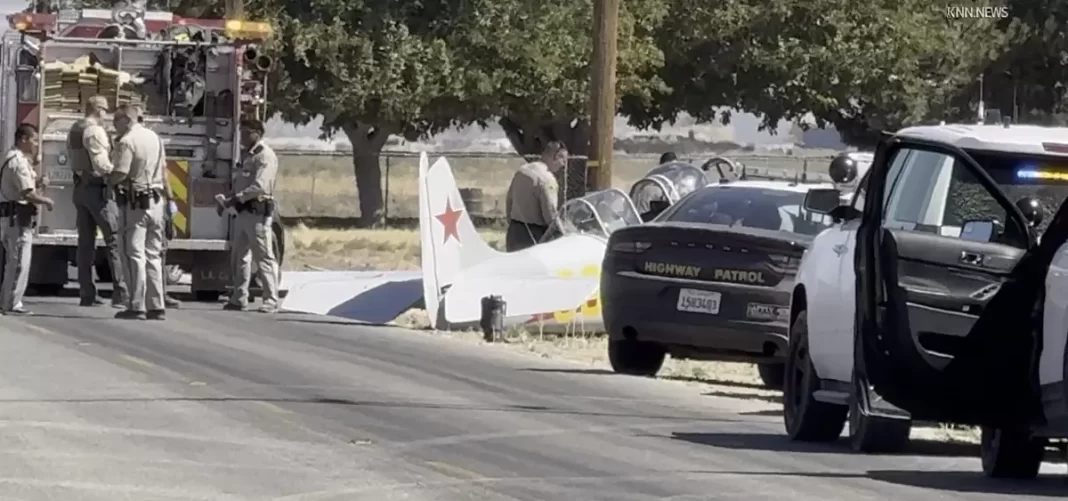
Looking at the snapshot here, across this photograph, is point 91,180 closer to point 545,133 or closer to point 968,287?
point 968,287

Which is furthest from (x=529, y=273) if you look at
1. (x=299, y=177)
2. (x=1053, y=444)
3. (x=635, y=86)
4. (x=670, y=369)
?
(x=299, y=177)

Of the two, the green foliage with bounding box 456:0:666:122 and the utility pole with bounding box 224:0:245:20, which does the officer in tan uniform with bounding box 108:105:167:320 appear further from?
the green foliage with bounding box 456:0:666:122

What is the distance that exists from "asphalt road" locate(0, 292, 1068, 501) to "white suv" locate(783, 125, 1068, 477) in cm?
41

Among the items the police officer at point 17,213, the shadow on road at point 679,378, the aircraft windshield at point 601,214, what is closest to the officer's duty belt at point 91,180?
the police officer at point 17,213

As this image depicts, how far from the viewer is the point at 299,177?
89.2 m

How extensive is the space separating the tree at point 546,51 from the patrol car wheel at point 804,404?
29978 millimetres

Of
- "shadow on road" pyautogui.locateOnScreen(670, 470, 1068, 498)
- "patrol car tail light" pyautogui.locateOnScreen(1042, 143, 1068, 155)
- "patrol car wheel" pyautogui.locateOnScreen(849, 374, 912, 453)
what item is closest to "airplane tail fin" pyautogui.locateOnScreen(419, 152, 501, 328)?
"patrol car wheel" pyautogui.locateOnScreen(849, 374, 912, 453)

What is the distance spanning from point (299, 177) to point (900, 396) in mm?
78966

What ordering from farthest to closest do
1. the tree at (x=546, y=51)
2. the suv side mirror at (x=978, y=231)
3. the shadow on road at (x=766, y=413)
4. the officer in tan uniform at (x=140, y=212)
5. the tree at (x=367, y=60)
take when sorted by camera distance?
the tree at (x=546, y=51)
the tree at (x=367, y=60)
the officer in tan uniform at (x=140, y=212)
the shadow on road at (x=766, y=413)
the suv side mirror at (x=978, y=231)

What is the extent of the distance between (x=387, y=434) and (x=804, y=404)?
2336mm

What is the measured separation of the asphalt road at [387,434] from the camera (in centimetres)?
1059

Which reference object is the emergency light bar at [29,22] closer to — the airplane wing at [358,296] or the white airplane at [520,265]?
the airplane wing at [358,296]

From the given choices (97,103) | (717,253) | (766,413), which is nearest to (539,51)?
(97,103)

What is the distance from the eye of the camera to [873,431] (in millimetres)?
12086
